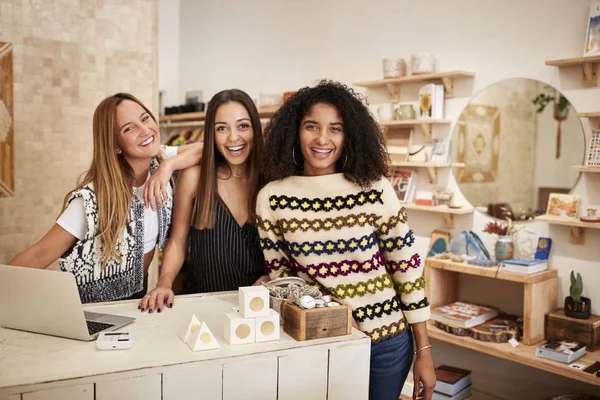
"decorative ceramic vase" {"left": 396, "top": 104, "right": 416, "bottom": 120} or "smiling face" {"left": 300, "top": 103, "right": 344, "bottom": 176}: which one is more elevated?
"decorative ceramic vase" {"left": 396, "top": 104, "right": 416, "bottom": 120}

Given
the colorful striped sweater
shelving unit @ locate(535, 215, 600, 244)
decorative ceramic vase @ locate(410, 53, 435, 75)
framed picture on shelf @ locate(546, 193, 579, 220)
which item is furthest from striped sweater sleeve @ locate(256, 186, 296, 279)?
decorative ceramic vase @ locate(410, 53, 435, 75)

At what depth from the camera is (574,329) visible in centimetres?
284

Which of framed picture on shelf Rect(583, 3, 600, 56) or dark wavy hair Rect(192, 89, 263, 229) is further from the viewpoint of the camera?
framed picture on shelf Rect(583, 3, 600, 56)

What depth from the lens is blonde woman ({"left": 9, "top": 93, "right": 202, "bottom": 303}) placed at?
5.71 ft

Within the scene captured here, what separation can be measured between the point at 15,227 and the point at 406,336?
6.08ft

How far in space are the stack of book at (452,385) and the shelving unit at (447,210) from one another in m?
0.95

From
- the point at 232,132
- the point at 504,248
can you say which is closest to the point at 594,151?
the point at 504,248

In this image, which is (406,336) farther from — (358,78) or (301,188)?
(358,78)

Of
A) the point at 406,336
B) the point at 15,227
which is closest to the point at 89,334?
the point at 406,336

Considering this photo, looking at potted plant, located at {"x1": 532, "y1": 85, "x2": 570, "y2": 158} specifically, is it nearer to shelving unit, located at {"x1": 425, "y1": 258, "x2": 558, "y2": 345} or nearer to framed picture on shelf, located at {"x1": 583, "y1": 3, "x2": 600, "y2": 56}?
framed picture on shelf, located at {"x1": 583, "y1": 3, "x2": 600, "y2": 56}

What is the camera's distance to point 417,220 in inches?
150

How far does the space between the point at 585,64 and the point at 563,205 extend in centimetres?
77

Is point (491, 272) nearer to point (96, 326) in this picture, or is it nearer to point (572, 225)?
point (572, 225)

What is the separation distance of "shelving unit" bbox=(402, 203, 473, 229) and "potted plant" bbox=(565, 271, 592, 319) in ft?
2.41
